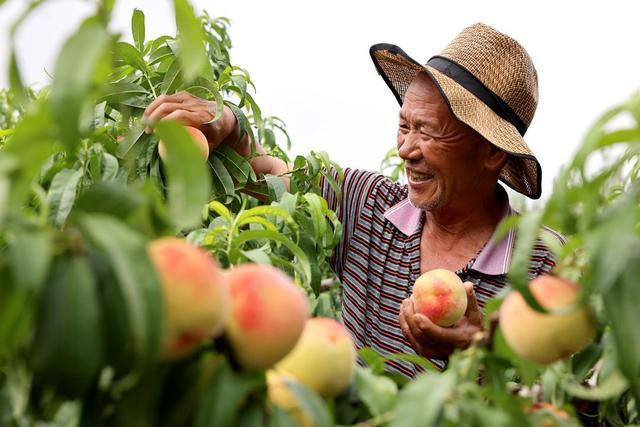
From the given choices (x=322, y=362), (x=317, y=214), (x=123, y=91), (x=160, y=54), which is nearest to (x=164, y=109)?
(x=123, y=91)

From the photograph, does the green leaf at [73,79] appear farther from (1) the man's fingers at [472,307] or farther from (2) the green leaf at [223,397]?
(1) the man's fingers at [472,307]

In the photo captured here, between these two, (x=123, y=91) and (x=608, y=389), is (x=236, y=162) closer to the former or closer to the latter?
(x=123, y=91)

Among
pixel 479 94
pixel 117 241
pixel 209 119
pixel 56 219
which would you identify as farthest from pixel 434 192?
pixel 117 241

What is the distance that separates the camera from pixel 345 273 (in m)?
2.24

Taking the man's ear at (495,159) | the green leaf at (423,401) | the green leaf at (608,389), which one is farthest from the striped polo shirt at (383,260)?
the green leaf at (423,401)

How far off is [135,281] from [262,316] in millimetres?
132

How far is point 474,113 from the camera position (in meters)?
2.07

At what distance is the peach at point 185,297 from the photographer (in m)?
0.51

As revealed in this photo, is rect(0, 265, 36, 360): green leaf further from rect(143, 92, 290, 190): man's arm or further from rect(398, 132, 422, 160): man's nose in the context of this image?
rect(398, 132, 422, 160): man's nose

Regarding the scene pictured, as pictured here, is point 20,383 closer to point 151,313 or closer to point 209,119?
point 151,313

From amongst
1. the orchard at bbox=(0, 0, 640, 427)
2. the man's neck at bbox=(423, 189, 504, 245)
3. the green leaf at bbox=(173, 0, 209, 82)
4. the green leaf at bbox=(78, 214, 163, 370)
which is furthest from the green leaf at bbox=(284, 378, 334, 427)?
the man's neck at bbox=(423, 189, 504, 245)

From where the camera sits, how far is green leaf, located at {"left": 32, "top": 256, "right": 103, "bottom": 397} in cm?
47

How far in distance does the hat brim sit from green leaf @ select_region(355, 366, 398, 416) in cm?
139

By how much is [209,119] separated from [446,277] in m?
0.67
